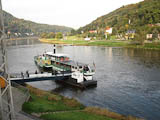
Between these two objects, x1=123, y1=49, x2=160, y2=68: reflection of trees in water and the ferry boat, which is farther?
x1=123, y1=49, x2=160, y2=68: reflection of trees in water

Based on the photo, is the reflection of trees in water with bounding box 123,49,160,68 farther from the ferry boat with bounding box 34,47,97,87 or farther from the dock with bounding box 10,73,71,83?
the dock with bounding box 10,73,71,83

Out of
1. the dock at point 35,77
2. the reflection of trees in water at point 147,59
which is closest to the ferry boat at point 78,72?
the dock at point 35,77

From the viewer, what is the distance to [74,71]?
139ft

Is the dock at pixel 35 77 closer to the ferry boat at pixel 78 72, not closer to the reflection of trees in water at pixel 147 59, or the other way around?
the ferry boat at pixel 78 72

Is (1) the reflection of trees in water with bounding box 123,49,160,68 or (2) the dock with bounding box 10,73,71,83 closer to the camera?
(2) the dock with bounding box 10,73,71,83

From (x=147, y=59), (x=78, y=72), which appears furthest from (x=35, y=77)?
(x=147, y=59)

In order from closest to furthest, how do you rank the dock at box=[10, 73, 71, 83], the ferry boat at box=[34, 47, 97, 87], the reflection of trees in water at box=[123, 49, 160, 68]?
the dock at box=[10, 73, 71, 83], the ferry boat at box=[34, 47, 97, 87], the reflection of trees in water at box=[123, 49, 160, 68]

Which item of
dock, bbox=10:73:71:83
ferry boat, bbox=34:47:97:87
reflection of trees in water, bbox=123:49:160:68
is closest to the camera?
dock, bbox=10:73:71:83

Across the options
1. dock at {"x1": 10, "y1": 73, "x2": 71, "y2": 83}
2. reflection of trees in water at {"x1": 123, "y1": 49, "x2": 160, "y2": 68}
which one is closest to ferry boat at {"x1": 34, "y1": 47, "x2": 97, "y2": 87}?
dock at {"x1": 10, "y1": 73, "x2": 71, "y2": 83}

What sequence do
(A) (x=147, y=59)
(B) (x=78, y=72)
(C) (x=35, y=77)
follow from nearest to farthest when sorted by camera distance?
(C) (x=35, y=77), (B) (x=78, y=72), (A) (x=147, y=59)

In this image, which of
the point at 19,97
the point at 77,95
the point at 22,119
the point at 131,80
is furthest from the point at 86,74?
the point at 22,119

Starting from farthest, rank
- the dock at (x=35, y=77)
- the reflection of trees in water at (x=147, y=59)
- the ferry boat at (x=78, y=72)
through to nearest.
Answer: the reflection of trees in water at (x=147, y=59) < the ferry boat at (x=78, y=72) < the dock at (x=35, y=77)

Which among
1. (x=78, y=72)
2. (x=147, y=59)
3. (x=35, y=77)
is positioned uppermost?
(x=78, y=72)

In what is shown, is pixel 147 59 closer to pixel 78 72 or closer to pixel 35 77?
pixel 78 72
